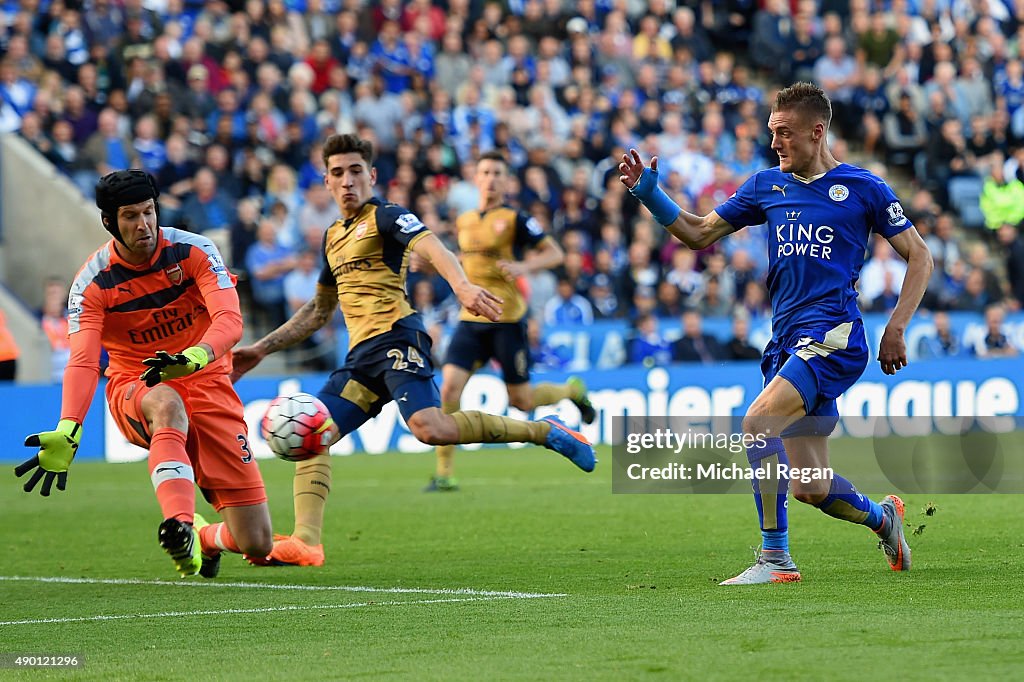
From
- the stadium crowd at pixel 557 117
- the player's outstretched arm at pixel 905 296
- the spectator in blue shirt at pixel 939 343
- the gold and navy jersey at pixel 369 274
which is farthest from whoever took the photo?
the spectator in blue shirt at pixel 939 343

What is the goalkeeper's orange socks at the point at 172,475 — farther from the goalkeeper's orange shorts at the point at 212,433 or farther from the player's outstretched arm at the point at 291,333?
the player's outstretched arm at the point at 291,333

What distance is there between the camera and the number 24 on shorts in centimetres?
964

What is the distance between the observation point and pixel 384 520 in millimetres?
12492

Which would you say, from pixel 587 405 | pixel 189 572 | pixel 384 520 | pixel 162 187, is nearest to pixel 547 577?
pixel 189 572

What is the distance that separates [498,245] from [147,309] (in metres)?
6.05

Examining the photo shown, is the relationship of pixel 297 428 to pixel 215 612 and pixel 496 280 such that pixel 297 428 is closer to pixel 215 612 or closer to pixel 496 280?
pixel 215 612

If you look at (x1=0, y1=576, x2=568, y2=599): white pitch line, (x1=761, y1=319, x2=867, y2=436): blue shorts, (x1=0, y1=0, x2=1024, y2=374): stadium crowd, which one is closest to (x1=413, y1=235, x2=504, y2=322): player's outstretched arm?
(x1=0, y1=576, x2=568, y2=599): white pitch line

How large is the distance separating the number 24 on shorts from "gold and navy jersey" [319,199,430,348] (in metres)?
0.17

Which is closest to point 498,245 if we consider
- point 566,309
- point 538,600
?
point 538,600

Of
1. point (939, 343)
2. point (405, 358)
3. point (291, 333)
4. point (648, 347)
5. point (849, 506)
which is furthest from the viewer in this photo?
point (939, 343)

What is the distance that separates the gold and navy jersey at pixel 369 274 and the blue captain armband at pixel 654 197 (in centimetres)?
Result: 198

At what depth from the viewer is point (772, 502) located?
7.94 meters

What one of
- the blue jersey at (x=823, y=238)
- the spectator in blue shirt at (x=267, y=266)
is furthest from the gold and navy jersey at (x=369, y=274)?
the spectator in blue shirt at (x=267, y=266)

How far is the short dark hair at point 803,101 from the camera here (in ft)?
25.8
